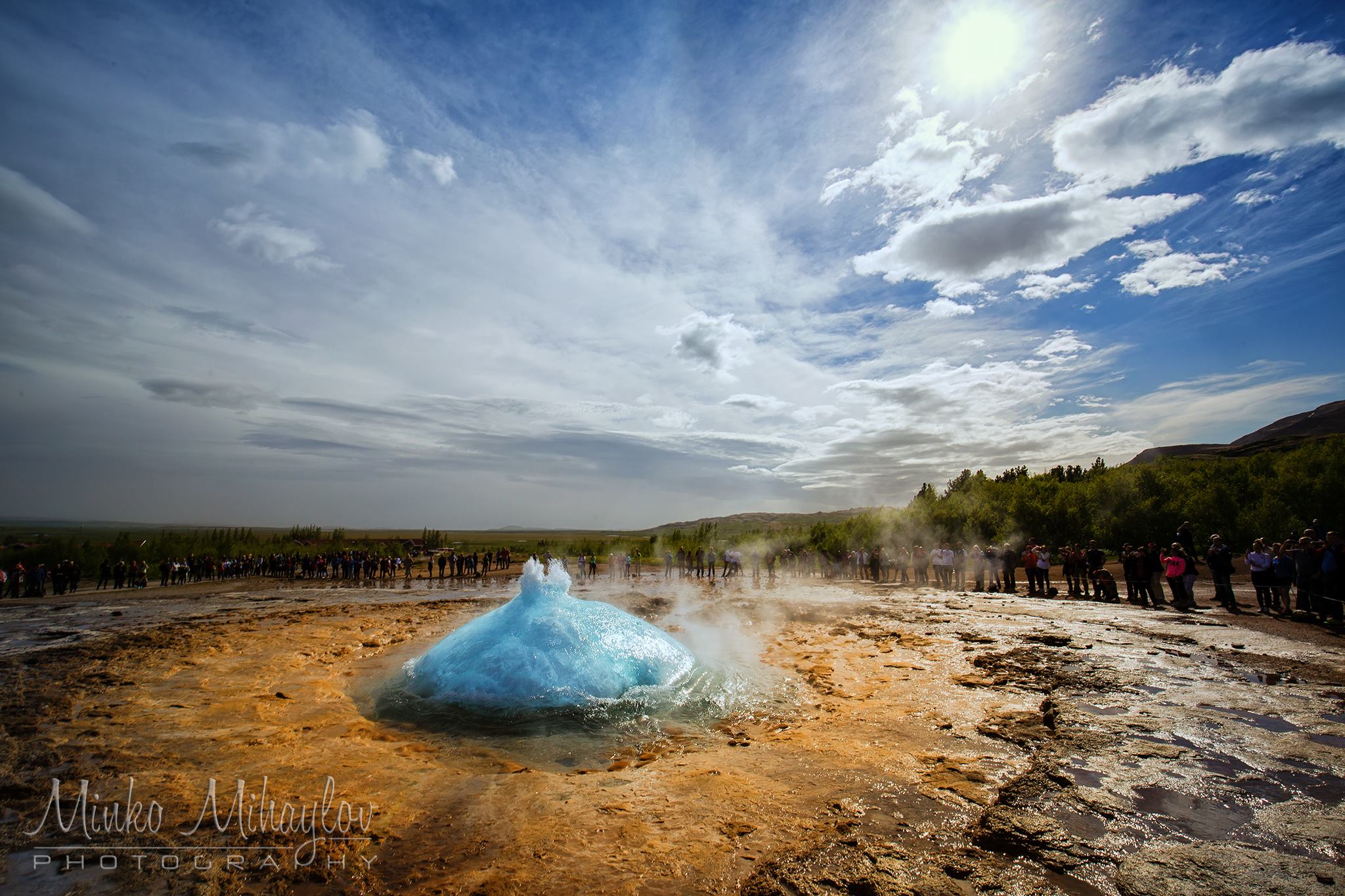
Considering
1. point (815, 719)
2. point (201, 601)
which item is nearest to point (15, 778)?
point (815, 719)

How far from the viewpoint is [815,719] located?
7.62m

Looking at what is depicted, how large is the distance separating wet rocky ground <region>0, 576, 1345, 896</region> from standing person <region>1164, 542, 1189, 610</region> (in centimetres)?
399

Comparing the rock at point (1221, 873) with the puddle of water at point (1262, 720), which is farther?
the puddle of water at point (1262, 720)

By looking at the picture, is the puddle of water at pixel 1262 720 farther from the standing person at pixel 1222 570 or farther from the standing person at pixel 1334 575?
the standing person at pixel 1222 570

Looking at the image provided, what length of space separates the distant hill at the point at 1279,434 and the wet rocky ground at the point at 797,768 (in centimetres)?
10878

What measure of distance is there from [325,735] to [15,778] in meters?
2.70

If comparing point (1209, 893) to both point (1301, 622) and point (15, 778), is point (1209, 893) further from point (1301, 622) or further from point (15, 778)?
point (1301, 622)

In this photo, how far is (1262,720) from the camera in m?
6.81

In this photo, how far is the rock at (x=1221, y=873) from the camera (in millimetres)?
3609

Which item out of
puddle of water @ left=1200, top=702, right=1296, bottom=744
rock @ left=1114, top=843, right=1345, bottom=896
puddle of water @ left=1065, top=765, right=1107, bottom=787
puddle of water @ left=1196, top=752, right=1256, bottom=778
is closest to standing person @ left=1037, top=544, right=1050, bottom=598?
Answer: puddle of water @ left=1200, top=702, right=1296, bottom=744

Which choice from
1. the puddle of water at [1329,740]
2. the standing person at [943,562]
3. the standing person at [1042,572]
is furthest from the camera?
the standing person at [943,562]

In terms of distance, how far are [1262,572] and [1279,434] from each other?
158432 millimetres

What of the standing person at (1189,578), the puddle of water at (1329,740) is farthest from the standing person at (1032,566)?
the puddle of water at (1329,740)

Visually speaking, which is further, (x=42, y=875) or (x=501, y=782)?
(x=501, y=782)
